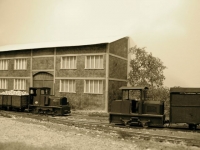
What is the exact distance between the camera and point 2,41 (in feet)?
106

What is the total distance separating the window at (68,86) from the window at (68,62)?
1.60 metres

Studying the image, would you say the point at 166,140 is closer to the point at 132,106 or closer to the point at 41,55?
the point at 132,106

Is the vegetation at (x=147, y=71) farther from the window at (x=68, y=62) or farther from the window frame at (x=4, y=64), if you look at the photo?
the window frame at (x=4, y=64)

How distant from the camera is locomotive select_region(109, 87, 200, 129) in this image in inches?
478

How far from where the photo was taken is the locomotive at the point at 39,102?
18.1 meters

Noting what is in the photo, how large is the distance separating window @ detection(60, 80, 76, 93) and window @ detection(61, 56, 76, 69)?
5.24 ft

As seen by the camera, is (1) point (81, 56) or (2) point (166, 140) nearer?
(2) point (166, 140)

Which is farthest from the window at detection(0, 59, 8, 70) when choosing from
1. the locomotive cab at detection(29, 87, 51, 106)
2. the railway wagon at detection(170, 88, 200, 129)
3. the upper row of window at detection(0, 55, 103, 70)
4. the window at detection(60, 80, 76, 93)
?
the railway wagon at detection(170, 88, 200, 129)

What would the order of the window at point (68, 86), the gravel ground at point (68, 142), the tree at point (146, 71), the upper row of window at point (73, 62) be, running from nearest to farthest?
1. the gravel ground at point (68, 142)
2. the upper row of window at point (73, 62)
3. the tree at point (146, 71)
4. the window at point (68, 86)

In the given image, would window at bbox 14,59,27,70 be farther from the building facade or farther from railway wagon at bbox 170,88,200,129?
railway wagon at bbox 170,88,200,129

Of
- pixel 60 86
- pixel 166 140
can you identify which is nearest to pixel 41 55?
pixel 60 86

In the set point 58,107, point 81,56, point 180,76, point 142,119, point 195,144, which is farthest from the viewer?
point 81,56

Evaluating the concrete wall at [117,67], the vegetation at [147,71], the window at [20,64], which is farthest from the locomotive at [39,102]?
the vegetation at [147,71]

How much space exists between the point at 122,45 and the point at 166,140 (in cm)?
1615
